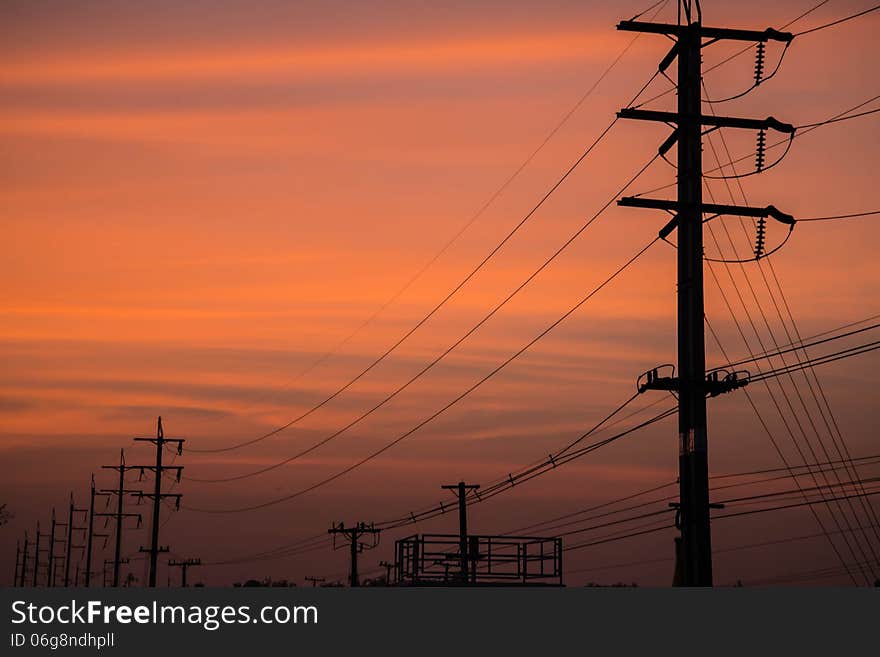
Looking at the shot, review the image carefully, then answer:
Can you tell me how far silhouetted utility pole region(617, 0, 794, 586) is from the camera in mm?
30688

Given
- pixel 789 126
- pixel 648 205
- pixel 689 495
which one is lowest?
pixel 689 495

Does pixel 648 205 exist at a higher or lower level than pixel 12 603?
higher

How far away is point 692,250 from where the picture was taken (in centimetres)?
3234

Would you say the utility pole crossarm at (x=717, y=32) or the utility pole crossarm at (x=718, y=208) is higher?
the utility pole crossarm at (x=717, y=32)

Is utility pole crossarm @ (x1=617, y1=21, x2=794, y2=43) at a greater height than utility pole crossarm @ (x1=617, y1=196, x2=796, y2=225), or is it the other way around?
utility pole crossarm @ (x1=617, y1=21, x2=794, y2=43)

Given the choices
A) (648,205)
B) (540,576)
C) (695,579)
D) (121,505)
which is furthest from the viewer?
(121,505)

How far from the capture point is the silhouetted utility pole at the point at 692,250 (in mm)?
30688

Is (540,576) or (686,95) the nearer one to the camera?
(686,95)

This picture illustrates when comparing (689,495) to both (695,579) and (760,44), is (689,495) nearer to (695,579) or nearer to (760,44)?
(695,579)

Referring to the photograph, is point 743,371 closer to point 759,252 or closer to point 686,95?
point 759,252

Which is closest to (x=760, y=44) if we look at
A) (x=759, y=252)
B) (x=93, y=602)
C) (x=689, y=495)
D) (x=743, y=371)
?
(x=759, y=252)

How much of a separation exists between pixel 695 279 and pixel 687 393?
8.97 feet

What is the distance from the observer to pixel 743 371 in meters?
32.4

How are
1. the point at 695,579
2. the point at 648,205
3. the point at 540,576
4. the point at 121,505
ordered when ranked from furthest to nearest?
the point at 121,505 → the point at 540,576 → the point at 648,205 → the point at 695,579
